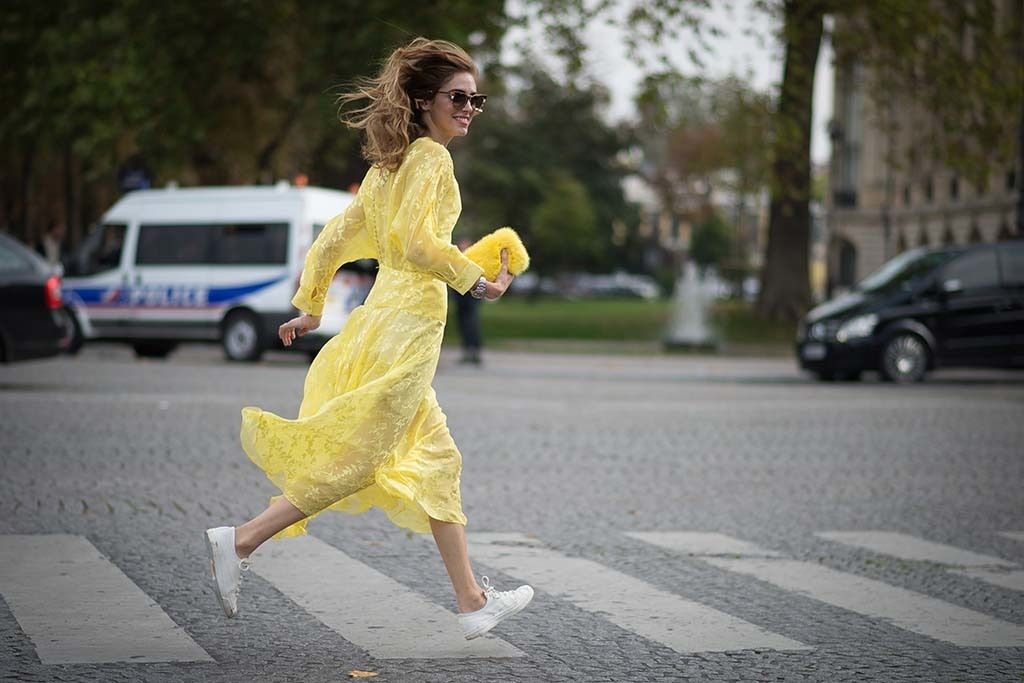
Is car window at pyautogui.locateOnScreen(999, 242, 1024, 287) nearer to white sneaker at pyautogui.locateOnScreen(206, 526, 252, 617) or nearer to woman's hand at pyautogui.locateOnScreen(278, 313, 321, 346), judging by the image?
woman's hand at pyautogui.locateOnScreen(278, 313, 321, 346)

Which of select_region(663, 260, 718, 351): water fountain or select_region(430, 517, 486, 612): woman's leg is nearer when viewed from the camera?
select_region(430, 517, 486, 612): woman's leg

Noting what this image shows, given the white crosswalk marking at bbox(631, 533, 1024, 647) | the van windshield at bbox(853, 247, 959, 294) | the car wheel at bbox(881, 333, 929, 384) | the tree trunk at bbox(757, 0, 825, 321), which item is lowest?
the white crosswalk marking at bbox(631, 533, 1024, 647)

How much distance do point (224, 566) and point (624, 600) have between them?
165 cm

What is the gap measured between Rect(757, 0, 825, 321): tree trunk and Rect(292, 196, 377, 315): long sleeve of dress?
2400 centimetres

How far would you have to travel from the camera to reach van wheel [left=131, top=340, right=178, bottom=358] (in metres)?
23.9

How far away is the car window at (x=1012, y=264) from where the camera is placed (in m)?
20.7

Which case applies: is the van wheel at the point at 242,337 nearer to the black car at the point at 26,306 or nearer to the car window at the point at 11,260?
the black car at the point at 26,306

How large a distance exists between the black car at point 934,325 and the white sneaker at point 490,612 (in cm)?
1585

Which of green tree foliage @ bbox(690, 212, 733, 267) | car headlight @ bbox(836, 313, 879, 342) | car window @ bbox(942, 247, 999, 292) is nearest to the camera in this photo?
car headlight @ bbox(836, 313, 879, 342)

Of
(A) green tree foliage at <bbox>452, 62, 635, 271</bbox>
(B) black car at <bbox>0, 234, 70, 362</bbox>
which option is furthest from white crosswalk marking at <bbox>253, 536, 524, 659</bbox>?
(A) green tree foliage at <bbox>452, 62, 635, 271</bbox>

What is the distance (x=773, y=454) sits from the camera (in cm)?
1155

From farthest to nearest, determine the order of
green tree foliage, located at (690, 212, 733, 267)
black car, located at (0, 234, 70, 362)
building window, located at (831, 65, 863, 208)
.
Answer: green tree foliage, located at (690, 212, 733, 267)
building window, located at (831, 65, 863, 208)
black car, located at (0, 234, 70, 362)

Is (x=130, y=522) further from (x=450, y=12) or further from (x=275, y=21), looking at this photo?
(x=275, y=21)

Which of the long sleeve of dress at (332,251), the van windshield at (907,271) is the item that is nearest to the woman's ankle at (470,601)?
the long sleeve of dress at (332,251)
